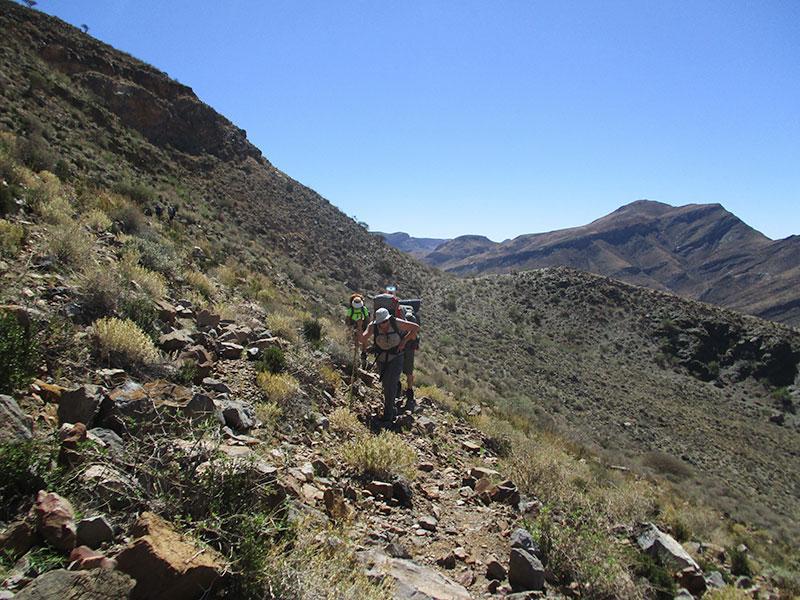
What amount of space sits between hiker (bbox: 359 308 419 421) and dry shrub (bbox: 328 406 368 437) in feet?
2.80

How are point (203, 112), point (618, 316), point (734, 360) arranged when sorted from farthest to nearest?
point (618, 316), point (734, 360), point (203, 112)

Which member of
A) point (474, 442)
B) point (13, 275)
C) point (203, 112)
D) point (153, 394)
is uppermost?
point (203, 112)

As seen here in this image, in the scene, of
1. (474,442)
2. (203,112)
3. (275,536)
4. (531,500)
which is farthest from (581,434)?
(203,112)

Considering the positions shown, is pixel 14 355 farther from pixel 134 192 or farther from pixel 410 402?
pixel 134 192

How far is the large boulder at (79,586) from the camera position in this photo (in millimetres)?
2166

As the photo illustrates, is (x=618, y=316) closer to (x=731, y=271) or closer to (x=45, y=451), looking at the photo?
Answer: (x=45, y=451)

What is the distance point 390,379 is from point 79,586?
18.7 feet

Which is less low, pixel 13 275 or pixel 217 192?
pixel 217 192

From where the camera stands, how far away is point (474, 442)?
8.49 m

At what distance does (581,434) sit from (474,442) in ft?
43.2

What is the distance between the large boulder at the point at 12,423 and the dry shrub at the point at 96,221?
730cm

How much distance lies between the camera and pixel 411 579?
3.74 meters

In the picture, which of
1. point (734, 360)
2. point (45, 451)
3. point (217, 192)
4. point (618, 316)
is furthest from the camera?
point (618, 316)

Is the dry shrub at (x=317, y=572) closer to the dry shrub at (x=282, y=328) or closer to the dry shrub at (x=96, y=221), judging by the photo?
the dry shrub at (x=282, y=328)
